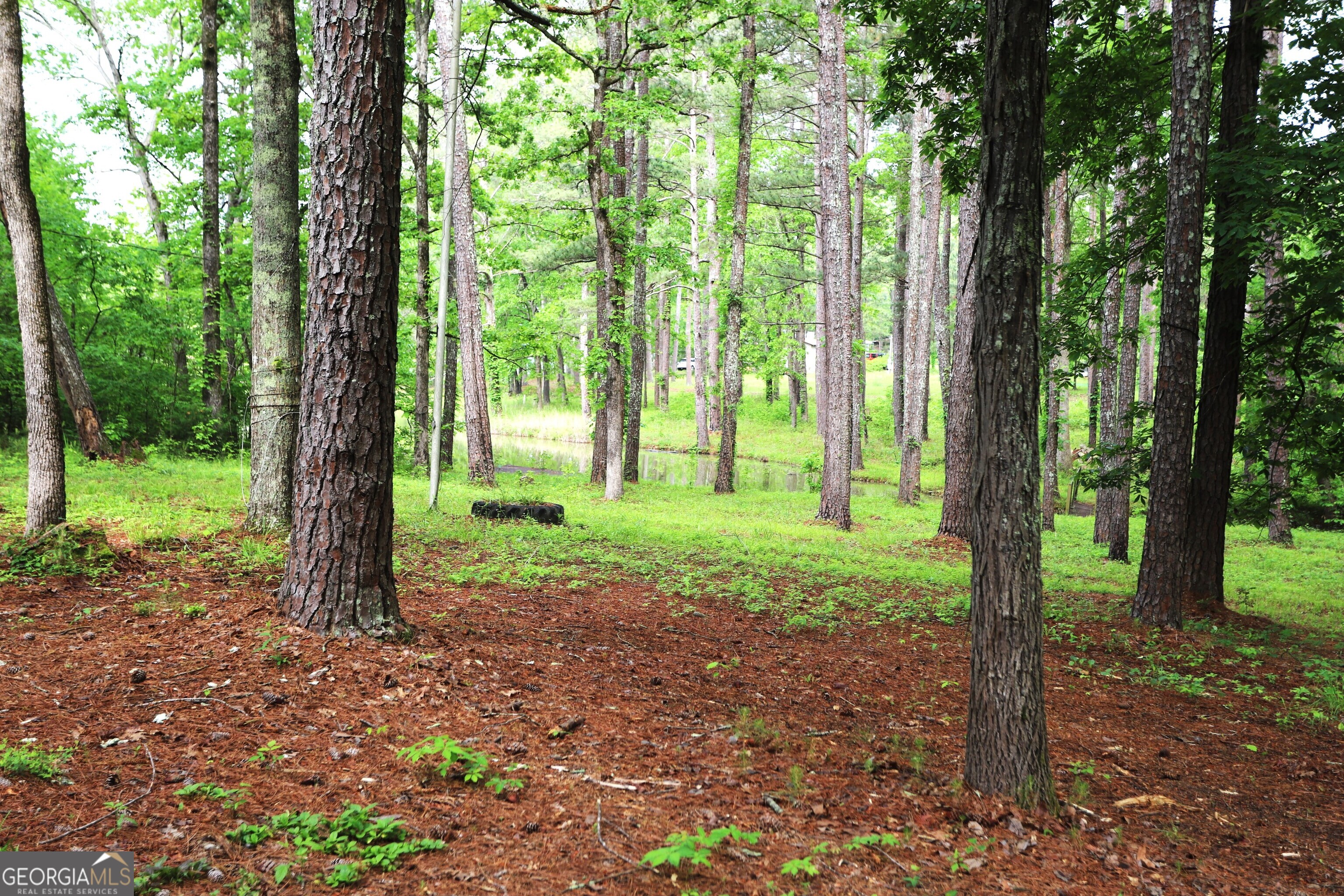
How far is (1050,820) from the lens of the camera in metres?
3.44

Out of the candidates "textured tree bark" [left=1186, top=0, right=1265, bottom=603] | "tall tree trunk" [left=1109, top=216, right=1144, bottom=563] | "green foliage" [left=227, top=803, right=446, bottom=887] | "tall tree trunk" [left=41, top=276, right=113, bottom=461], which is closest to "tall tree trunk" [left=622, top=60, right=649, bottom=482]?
"tall tree trunk" [left=1109, top=216, right=1144, bottom=563]

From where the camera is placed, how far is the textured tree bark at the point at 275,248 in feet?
22.5

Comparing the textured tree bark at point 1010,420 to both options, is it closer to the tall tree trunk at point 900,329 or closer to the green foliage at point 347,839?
the green foliage at point 347,839

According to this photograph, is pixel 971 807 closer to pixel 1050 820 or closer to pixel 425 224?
pixel 1050 820

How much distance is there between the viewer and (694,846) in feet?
9.05

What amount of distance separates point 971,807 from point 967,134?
6.85m

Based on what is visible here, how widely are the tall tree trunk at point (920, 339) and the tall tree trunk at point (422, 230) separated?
1103cm

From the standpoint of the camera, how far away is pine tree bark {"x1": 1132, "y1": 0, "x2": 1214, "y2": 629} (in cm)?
717

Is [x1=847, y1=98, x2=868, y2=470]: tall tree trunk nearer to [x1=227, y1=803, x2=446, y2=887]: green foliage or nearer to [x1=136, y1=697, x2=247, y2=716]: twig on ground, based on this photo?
[x1=136, y1=697, x2=247, y2=716]: twig on ground

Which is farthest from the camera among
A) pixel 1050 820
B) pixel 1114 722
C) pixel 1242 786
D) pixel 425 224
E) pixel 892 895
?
pixel 425 224

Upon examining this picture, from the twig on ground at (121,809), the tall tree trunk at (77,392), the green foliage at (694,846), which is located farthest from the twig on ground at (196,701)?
the tall tree trunk at (77,392)

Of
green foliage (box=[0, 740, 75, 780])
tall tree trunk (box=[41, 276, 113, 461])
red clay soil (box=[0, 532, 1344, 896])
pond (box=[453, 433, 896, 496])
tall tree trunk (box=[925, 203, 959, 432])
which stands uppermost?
tall tree trunk (box=[925, 203, 959, 432])

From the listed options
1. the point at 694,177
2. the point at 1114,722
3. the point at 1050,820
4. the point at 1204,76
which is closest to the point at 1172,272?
the point at 1204,76

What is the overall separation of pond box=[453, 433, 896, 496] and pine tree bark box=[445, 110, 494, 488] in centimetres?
408
